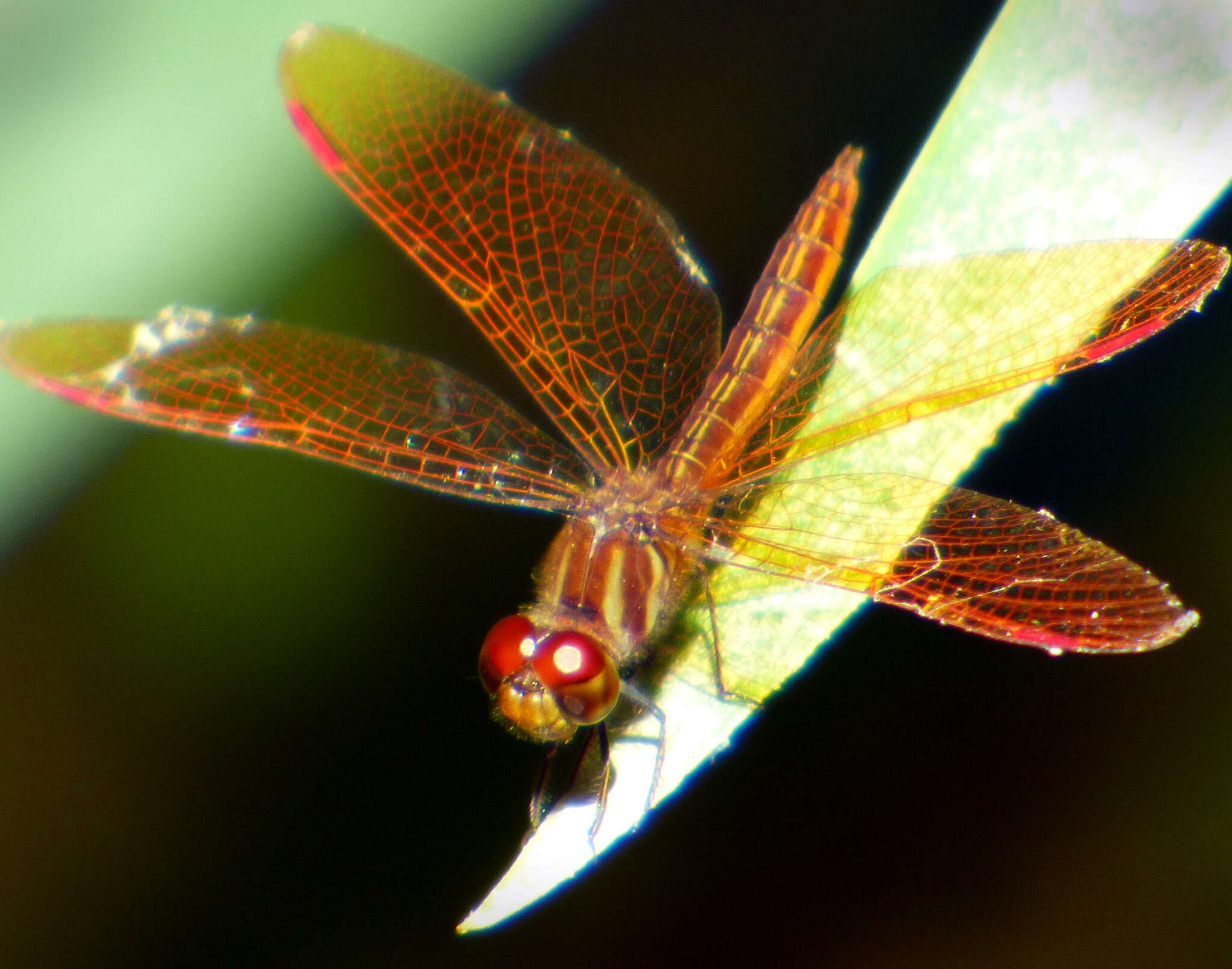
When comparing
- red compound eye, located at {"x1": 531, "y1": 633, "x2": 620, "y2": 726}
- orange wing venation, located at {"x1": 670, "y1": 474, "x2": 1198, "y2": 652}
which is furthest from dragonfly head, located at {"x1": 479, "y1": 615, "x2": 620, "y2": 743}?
orange wing venation, located at {"x1": 670, "y1": 474, "x2": 1198, "y2": 652}

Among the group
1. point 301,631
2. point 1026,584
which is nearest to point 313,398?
point 301,631

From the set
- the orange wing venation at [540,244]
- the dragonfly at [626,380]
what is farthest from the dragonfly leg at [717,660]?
the orange wing venation at [540,244]

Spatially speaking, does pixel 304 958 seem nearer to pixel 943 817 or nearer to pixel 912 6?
pixel 943 817

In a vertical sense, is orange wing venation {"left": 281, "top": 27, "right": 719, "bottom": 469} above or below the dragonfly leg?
above

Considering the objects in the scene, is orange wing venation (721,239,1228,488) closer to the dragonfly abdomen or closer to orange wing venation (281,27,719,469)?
the dragonfly abdomen

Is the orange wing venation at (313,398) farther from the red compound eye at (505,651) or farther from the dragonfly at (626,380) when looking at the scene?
the red compound eye at (505,651)
